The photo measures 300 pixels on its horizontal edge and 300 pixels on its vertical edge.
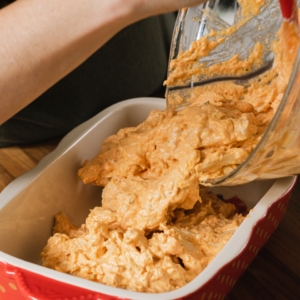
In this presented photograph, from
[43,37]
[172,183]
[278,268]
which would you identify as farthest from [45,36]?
[278,268]

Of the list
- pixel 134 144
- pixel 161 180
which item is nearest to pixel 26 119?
pixel 134 144

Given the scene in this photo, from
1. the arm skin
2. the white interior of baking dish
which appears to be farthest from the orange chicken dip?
the arm skin

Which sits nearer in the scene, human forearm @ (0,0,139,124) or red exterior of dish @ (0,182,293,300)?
red exterior of dish @ (0,182,293,300)

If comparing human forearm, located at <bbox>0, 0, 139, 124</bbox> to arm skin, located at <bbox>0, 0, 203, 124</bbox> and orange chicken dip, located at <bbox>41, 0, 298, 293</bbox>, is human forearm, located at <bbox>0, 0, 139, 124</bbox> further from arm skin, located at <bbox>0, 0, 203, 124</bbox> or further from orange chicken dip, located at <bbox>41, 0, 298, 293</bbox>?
orange chicken dip, located at <bbox>41, 0, 298, 293</bbox>

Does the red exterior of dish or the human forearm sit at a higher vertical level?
the human forearm

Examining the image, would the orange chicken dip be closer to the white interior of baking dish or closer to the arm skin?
the white interior of baking dish

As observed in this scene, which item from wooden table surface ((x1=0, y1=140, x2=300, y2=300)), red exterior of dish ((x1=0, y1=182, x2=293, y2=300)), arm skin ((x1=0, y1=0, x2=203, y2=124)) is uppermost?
arm skin ((x1=0, y1=0, x2=203, y2=124))
